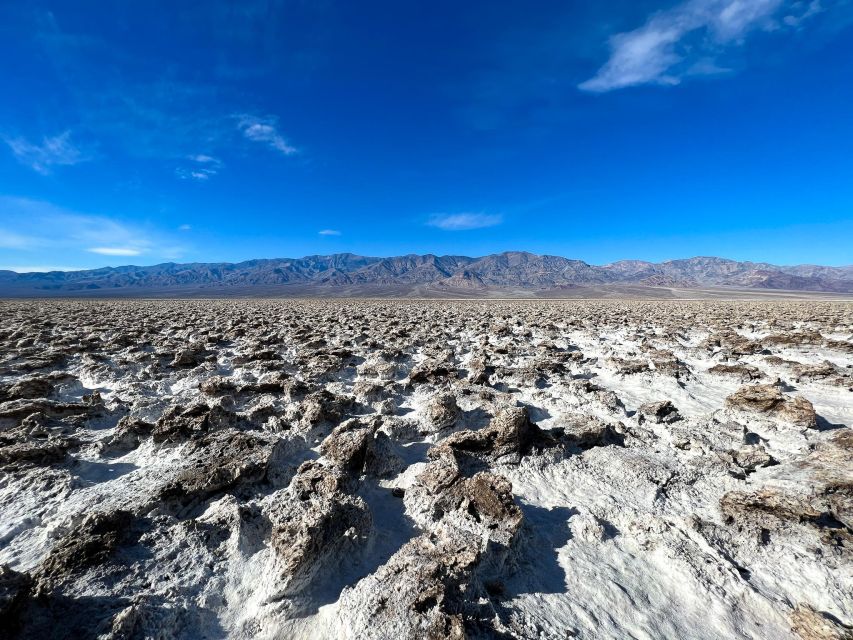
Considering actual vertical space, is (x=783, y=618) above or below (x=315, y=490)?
below

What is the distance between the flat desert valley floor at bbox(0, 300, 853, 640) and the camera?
7.49 feet

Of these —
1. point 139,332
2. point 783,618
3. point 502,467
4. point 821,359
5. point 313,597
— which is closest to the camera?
point 783,618

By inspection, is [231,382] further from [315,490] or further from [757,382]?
[757,382]

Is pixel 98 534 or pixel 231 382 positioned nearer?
pixel 98 534

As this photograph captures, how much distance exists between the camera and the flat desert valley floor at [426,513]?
2.28 meters

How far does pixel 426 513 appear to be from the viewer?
326 centimetres

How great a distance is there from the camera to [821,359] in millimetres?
8570

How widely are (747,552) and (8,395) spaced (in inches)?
371

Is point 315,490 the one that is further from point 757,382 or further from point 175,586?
point 757,382

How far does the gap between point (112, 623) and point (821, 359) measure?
12457 mm

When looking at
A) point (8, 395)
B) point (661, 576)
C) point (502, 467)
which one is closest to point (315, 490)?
point (502, 467)

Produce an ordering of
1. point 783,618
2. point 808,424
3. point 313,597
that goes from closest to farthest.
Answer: point 783,618 < point 313,597 < point 808,424

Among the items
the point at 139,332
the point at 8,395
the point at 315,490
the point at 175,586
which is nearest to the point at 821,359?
the point at 315,490

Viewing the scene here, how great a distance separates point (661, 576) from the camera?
2.63 m
